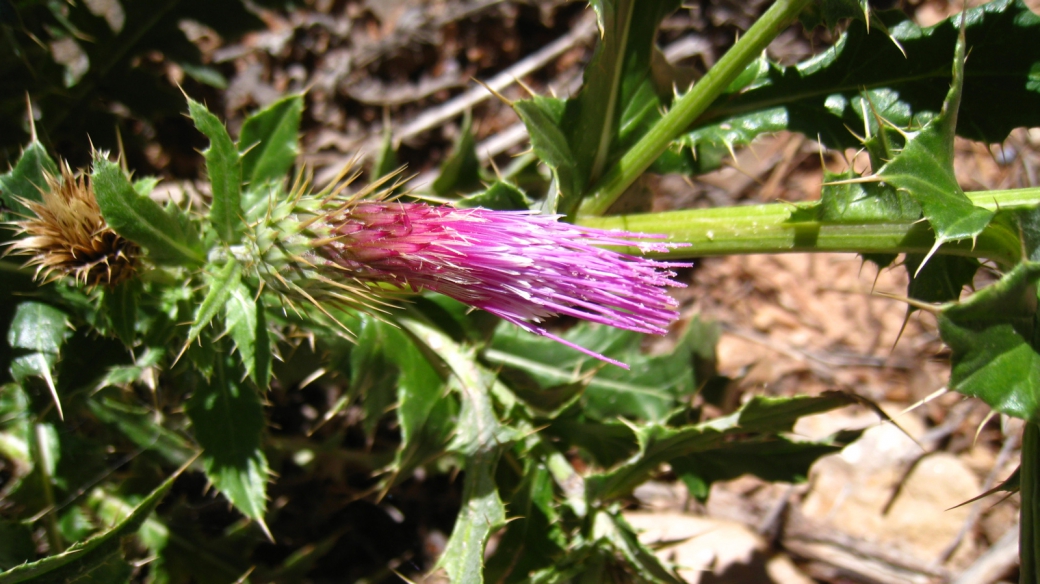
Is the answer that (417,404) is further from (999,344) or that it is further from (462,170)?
(999,344)

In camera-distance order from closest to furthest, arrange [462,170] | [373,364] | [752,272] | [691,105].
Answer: [691,105], [373,364], [462,170], [752,272]

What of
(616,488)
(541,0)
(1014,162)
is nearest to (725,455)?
(616,488)

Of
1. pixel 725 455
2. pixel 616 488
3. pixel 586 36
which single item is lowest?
pixel 725 455

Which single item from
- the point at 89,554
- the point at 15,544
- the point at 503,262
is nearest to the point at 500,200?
the point at 503,262

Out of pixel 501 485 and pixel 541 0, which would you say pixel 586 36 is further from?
pixel 501 485

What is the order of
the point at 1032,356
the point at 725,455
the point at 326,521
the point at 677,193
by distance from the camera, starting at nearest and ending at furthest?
the point at 1032,356, the point at 725,455, the point at 326,521, the point at 677,193

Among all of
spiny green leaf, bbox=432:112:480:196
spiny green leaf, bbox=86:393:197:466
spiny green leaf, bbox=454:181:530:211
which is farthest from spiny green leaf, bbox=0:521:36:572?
spiny green leaf, bbox=432:112:480:196
